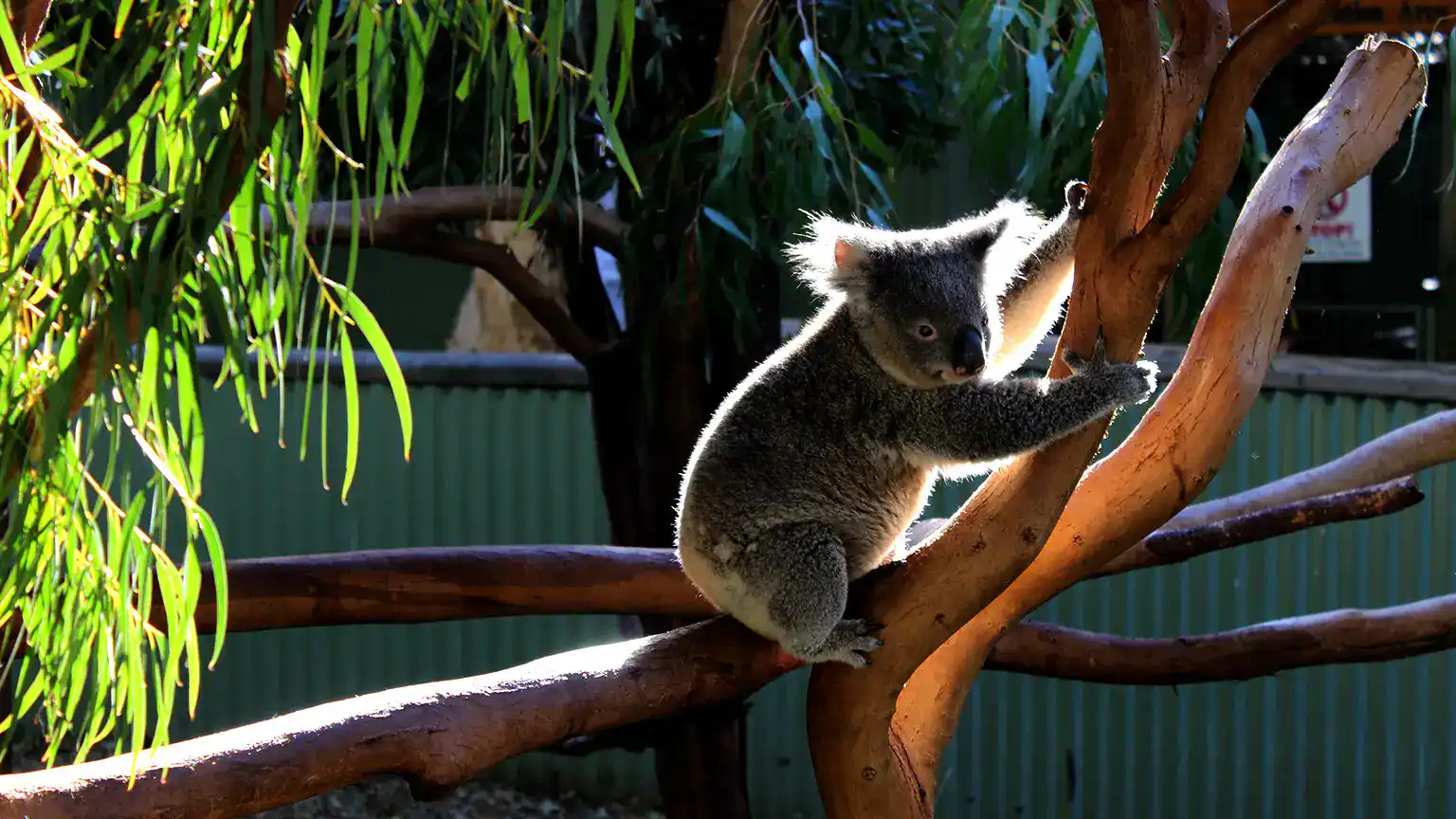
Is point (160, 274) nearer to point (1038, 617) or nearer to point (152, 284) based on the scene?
point (152, 284)

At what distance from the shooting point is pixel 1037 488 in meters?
1.53

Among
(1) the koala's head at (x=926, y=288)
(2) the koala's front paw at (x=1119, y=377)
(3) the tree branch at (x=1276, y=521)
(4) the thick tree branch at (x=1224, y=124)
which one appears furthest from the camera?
(3) the tree branch at (x=1276, y=521)

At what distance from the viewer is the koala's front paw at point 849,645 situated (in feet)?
5.26

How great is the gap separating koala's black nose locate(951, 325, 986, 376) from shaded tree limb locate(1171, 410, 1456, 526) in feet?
3.26

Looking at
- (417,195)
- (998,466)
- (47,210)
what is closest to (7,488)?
(47,210)

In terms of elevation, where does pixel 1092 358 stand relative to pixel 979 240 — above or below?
below

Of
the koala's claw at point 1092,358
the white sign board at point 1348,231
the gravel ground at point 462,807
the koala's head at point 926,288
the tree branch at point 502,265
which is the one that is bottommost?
the gravel ground at point 462,807

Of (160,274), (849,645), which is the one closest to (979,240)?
(849,645)

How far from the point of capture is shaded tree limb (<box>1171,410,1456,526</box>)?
2463 millimetres

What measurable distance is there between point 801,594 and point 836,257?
47 centimetres

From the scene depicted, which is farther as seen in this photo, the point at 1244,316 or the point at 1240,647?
the point at 1240,647

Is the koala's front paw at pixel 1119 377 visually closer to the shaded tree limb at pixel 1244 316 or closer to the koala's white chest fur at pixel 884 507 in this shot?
the shaded tree limb at pixel 1244 316

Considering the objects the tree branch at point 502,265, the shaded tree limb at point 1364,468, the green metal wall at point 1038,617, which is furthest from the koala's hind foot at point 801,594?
the green metal wall at point 1038,617

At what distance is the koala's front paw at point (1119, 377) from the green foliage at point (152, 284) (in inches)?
23.5
